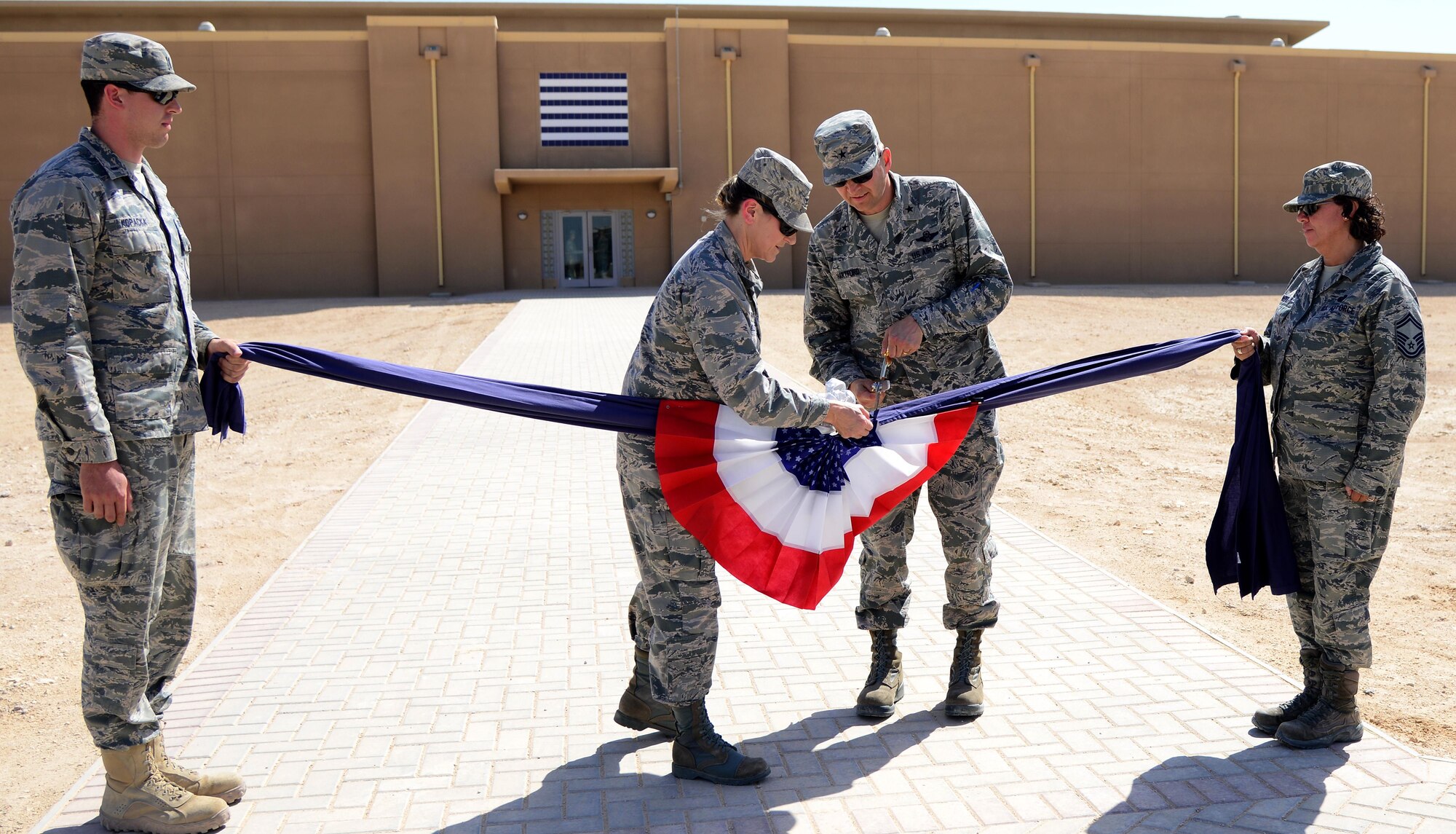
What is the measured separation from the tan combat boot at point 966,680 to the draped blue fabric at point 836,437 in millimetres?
927

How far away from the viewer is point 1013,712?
4.47 m

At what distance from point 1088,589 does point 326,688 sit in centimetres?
380

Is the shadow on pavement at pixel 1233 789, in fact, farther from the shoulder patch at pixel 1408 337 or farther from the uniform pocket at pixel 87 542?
the uniform pocket at pixel 87 542

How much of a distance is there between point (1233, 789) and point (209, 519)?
7.30 m

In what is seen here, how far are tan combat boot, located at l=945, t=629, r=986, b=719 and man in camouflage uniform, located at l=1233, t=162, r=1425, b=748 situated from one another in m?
1.06

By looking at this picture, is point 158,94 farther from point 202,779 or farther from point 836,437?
point 836,437

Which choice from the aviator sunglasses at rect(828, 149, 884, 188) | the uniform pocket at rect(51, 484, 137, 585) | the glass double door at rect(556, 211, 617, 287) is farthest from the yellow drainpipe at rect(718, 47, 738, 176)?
the uniform pocket at rect(51, 484, 137, 585)

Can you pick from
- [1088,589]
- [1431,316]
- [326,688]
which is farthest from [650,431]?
[1431,316]

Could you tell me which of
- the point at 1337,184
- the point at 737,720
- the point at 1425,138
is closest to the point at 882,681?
the point at 737,720

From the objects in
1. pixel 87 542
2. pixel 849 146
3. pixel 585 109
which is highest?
pixel 585 109

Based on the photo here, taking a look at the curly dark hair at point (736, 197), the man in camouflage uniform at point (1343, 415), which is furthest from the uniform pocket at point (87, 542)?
the man in camouflage uniform at point (1343, 415)

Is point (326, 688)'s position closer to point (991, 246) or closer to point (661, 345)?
point (661, 345)

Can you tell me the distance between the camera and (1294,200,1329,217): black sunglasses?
403 cm

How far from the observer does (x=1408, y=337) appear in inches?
153
